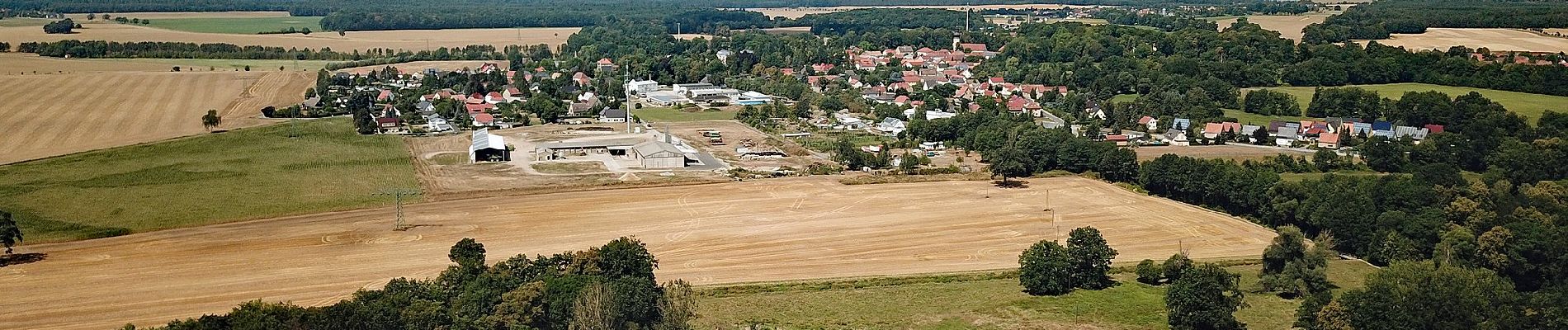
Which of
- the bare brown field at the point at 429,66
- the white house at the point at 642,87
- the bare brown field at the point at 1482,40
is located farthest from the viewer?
the bare brown field at the point at 429,66

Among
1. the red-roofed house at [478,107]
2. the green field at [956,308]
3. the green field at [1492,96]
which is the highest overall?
the green field at [1492,96]

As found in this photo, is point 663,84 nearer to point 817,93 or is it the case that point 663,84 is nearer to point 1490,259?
point 817,93

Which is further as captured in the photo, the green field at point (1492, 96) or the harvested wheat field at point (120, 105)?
the green field at point (1492, 96)

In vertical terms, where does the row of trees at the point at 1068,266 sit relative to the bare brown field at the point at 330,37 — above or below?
below

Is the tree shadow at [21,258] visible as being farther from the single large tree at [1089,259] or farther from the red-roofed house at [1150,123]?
the red-roofed house at [1150,123]

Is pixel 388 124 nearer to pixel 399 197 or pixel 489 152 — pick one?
pixel 489 152

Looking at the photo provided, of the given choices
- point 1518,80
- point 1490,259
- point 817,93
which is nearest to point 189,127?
point 817,93

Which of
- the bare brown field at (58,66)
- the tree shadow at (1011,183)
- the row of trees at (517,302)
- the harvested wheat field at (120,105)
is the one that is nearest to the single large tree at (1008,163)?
the tree shadow at (1011,183)
